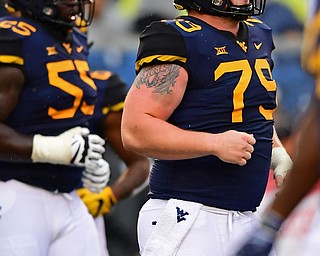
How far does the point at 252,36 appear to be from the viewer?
4.77m

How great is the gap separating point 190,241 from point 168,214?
144 millimetres

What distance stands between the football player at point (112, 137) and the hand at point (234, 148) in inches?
82.4

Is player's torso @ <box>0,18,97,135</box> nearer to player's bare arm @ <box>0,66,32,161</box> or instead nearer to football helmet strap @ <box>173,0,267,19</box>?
player's bare arm @ <box>0,66,32,161</box>

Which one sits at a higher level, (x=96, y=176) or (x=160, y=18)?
(x=96, y=176)

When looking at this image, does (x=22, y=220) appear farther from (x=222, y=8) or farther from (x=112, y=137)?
(x=222, y=8)

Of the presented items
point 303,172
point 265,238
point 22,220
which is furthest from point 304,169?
point 22,220

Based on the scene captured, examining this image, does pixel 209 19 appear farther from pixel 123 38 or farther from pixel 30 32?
pixel 123 38

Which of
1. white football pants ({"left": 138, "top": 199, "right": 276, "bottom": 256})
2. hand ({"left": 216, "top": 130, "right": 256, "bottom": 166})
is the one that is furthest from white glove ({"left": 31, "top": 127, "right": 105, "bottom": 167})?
hand ({"left": 216, "top": 130, "right": 256, "bottom": 166})

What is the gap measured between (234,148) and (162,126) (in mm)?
313

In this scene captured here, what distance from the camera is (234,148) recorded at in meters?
4.26

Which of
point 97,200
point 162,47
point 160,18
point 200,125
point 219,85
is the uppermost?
point 162,47

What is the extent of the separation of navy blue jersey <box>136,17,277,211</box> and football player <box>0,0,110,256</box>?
1.01m

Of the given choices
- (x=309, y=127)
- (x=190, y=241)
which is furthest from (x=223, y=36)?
(x=309, y=127)

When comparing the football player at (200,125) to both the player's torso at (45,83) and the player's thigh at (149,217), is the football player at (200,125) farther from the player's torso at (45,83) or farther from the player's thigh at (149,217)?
the player's torso at (45,83)
